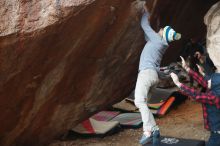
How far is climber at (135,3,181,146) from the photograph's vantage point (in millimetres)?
5141

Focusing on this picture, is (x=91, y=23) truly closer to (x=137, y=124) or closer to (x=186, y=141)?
(x=186, y=141)

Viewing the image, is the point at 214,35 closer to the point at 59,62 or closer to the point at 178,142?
the point at 178,142

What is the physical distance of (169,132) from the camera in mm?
7137

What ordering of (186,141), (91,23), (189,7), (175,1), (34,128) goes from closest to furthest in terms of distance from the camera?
(91,23) → (186,141) → (34,128) → (175,1) → (189,7)

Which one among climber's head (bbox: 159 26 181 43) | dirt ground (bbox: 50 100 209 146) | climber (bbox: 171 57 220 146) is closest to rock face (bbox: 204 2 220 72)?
climber (bbox: 171 57 220 146)

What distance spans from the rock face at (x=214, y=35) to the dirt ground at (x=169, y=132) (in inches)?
49.1

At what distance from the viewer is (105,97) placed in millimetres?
6660

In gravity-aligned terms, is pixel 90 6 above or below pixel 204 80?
above

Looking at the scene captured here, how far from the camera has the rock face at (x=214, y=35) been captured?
6.00 m

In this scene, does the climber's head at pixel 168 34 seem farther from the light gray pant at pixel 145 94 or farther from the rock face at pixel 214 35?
the rock face at pixel 214 35

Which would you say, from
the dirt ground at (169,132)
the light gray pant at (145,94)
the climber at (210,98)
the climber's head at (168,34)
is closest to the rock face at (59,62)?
the climber's head at (168,34)

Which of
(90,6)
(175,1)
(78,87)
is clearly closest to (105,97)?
(78,87)

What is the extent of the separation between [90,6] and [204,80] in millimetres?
1437

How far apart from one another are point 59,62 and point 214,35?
204cm
